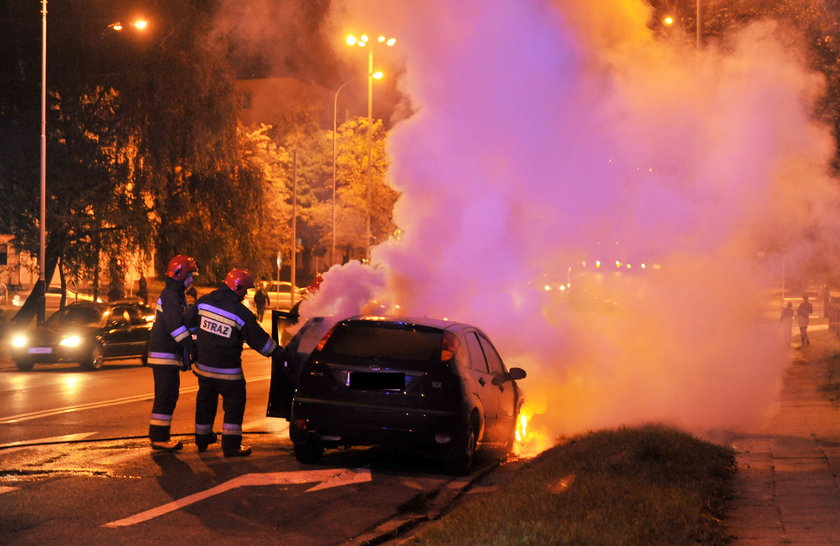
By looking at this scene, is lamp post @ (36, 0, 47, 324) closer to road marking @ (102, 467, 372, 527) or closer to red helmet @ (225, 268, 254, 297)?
red helmet @ (225, 268, 254, 297)

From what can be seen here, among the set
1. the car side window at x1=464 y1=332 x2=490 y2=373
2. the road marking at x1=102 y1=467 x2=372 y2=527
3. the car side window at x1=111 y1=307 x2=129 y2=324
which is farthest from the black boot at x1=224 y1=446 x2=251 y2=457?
the car side window at x1=111 y1=307 x2=129 y2=324

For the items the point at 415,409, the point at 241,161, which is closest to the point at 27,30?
the point at 241,161

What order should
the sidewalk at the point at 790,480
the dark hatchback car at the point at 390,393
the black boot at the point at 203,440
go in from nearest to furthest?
the sidewalk at the point at 790,480 → the dark hatchback car at the point at 390,393 → the black boot at the point at 203,440

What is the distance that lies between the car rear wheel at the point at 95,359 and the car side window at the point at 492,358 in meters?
13.3

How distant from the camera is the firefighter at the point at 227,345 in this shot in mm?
10289

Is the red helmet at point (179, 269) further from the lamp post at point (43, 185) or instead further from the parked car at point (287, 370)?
A: the lamp post at point (43, 185)

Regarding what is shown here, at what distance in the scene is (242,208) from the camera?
3362cm

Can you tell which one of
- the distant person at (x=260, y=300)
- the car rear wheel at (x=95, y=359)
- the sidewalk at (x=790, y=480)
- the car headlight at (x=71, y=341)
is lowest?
the sidewalk at (x=790, y=480)

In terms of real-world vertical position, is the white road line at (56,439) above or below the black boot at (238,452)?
above

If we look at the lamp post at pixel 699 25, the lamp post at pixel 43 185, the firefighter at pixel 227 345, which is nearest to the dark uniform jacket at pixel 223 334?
the firefighter at pixel 227 345

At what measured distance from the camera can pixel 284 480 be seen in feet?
30.9

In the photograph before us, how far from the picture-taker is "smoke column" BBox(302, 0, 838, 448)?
15023mm

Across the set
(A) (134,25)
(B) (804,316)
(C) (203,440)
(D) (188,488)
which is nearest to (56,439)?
(C) (203,440)

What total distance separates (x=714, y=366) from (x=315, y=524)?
1198cm
